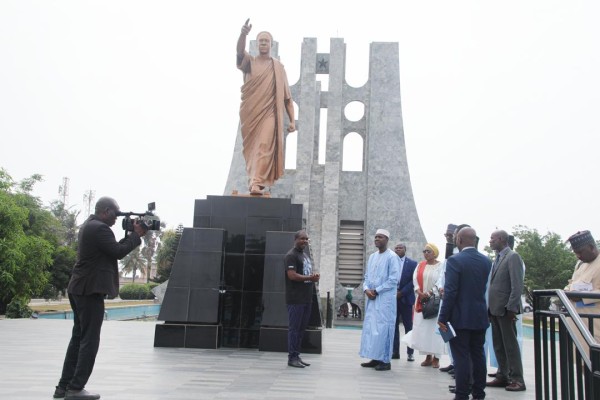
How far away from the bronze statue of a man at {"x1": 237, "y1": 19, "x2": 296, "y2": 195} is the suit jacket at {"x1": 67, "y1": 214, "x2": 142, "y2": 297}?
435 centimetres

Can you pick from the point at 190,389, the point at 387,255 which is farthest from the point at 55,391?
the point at 387,255

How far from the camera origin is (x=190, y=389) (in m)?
4.85

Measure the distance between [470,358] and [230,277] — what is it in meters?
3.95

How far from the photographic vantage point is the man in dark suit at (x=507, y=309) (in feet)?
19.5

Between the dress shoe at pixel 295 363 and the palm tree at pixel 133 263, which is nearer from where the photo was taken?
the dress shoe at pixel 295 363

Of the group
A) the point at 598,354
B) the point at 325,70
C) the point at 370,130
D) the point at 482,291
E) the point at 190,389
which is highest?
the point at 325,70

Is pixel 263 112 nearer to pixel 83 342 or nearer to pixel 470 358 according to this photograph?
pixel 470 358

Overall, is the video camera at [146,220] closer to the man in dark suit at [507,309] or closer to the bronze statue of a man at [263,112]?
the man in dark suit at [507,309]

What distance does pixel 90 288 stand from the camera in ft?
14.3

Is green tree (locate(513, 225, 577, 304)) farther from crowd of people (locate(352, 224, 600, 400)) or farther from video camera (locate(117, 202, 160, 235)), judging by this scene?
video camera (locate(117, 202, 160, 235))

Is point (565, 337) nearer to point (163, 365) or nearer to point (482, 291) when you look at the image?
point (482, 291)

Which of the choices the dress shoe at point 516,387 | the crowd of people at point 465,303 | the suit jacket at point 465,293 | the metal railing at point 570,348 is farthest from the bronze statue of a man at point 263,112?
the metal railing at point 570,348

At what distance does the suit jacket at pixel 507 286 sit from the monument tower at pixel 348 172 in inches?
826

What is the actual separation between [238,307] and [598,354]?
229 inches
